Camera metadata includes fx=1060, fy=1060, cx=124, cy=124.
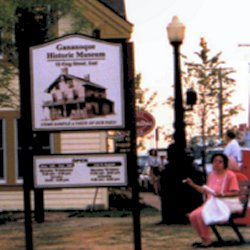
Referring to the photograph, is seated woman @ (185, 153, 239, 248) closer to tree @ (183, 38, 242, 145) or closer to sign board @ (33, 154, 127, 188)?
sign board @ (33, 154, 127, 188)

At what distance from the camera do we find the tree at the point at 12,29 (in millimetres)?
24275

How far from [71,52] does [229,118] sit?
5392 centimetres

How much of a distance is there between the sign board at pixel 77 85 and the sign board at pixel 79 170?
385 millimetres

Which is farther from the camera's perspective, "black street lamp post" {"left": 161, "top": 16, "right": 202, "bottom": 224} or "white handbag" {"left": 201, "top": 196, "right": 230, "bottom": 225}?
"black street lamp post" {"left": 161, "top": 16, "right": 202, "bottom": 224}

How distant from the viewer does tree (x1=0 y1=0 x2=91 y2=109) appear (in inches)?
956

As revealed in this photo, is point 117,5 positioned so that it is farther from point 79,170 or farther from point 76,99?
point 79,170

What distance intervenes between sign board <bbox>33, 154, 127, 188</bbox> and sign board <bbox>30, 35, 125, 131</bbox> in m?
0.39

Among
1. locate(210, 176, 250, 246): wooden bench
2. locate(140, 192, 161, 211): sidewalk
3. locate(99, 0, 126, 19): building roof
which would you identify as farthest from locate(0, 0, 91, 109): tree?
locate(210, 176, 250, 246): wooden bench

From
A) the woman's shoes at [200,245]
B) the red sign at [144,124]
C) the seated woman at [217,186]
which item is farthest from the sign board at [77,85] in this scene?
the red sign at [144,124]

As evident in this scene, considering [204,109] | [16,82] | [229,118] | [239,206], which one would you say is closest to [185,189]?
[239,206]

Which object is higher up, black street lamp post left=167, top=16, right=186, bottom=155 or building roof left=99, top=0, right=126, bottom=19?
building roof left=99, top=0, right=126, bottom=19

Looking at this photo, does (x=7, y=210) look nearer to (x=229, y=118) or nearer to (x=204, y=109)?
(x=204, y=109)

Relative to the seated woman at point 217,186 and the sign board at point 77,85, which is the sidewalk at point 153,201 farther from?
the sign board at point 77,85

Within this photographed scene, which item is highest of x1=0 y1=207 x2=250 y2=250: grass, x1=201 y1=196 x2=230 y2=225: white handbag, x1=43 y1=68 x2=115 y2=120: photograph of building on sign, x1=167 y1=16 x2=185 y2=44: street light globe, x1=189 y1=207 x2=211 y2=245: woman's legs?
x1=167 y1=16 x2=185 y2=44: street light globe
